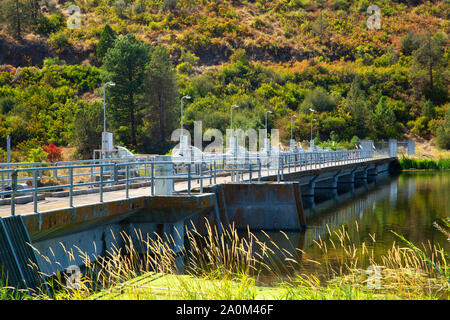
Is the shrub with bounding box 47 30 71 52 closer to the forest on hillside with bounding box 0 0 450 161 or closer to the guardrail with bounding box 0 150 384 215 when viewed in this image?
the forest on hillside with bounding box 0 0 450 161

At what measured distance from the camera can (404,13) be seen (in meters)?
129

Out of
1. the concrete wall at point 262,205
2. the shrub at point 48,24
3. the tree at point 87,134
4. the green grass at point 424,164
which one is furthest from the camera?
the shrub at point 48,24

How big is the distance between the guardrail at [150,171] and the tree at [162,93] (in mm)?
20895

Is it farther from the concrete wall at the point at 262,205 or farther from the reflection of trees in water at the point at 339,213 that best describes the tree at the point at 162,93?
the concrete wall at the point at 262,205

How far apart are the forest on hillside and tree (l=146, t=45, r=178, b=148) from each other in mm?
118

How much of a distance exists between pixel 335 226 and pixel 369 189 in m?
21.0

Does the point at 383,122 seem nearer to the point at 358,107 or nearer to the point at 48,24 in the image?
the point at 358,107

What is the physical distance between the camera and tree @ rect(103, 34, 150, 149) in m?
60.2

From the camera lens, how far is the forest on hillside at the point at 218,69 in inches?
2432

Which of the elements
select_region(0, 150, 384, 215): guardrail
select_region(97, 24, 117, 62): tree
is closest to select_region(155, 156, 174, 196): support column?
select_region(0, 150, 384, 215): guardrail

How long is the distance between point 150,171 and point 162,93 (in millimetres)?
39841

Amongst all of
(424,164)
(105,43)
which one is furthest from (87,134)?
(424,164)

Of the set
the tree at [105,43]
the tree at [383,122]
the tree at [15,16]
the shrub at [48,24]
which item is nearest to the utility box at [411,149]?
the tree at [383,122]
